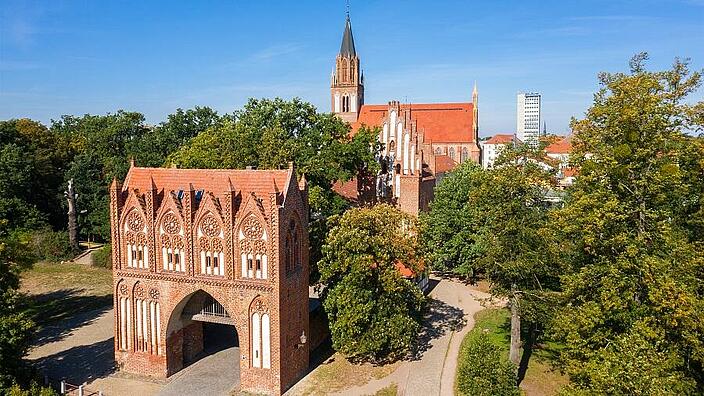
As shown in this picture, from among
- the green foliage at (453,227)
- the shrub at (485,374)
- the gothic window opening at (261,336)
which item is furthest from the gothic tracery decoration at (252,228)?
the green foliage at (453,227)

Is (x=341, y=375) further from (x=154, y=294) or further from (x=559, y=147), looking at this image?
(x=559, y=147)

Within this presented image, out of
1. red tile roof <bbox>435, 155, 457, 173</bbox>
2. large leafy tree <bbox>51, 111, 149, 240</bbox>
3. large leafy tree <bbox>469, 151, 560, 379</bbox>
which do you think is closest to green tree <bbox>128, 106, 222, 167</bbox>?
large leafy tree <bbox>51, 111, 149, 240</bbox>

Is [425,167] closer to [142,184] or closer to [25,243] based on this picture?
[142,184]

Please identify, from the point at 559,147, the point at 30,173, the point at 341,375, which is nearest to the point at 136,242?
the point at 341,375

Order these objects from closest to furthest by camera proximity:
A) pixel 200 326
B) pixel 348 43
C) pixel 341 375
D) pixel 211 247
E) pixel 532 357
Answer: pixel 211 247 → pixel 341 375 → pixel 200 326 → pixel 532 357 → pixel 348 43

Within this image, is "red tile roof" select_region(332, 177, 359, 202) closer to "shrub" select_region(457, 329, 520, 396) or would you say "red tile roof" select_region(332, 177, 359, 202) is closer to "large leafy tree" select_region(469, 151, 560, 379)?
"large leafy tree" select_region(469, 151, 560, 379)

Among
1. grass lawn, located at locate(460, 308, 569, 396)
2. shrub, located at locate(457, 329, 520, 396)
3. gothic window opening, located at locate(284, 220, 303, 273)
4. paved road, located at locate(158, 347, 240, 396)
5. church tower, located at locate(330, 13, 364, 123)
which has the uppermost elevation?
church tower, located at locate(330, 13, 364, 123)

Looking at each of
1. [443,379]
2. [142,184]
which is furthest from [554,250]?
[142,184]
